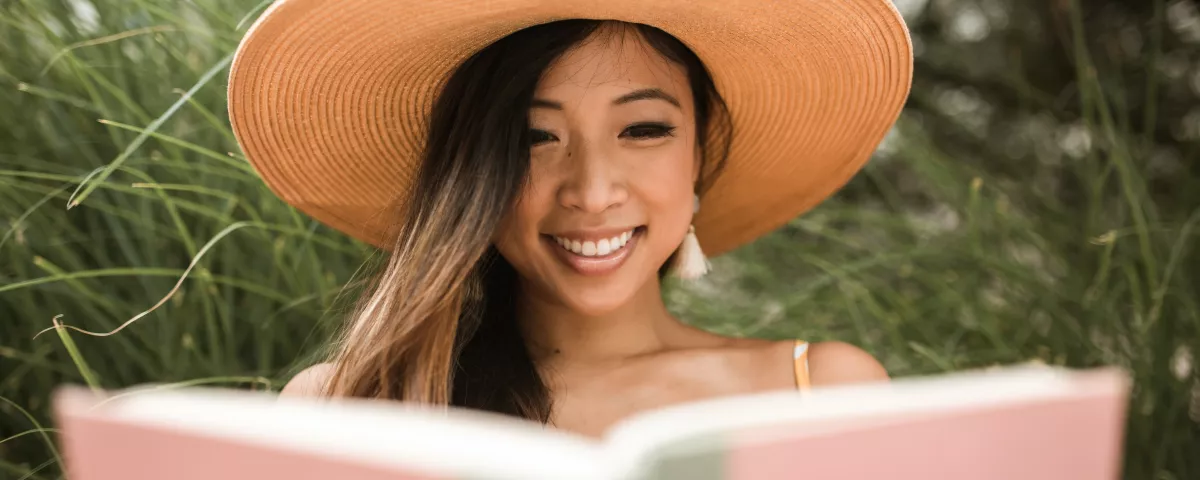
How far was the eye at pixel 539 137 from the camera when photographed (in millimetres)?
1464

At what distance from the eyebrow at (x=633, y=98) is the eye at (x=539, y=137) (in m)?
0.04

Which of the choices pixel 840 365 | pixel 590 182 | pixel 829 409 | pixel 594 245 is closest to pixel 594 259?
pixel 594 245

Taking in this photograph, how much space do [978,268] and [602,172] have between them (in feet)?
3.94

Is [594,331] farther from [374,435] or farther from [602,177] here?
[374,435]

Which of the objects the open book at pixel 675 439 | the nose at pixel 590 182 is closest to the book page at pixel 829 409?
the open book at pixel 675 439

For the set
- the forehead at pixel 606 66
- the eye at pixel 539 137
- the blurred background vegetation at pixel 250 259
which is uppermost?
the forehead at pixel 606 66

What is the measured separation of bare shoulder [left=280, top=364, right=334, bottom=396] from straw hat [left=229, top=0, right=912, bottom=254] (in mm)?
241

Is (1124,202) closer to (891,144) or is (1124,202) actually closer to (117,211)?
(891,144)

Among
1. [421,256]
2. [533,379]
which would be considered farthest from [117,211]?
[533,379]

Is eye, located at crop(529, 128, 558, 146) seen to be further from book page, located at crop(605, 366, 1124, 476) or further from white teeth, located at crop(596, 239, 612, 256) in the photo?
book page, located at crop(605, 366, 1124, 476)

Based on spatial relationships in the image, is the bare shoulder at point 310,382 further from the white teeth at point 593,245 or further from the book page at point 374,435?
the book page at point 374,435

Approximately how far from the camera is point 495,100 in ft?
4.78

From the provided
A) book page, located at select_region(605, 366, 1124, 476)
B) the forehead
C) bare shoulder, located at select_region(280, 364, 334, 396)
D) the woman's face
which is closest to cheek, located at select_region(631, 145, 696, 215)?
the woman's face

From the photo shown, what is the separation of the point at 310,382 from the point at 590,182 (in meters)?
0.50
